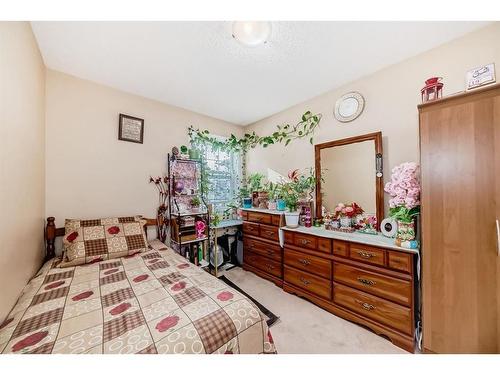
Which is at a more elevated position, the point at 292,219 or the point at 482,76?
the point at 482,76

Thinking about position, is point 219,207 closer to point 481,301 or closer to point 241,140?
point 241,140

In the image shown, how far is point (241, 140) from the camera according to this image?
3.37m

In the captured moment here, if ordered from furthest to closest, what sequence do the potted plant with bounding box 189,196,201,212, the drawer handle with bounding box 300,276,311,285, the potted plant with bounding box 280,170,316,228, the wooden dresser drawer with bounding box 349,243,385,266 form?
the potted plant with bounding box 189,196,201,212 → the potted plant with bounding box 280,170,316,228 → the drawer handle with bounding box 300,276,311,285 → the wooden dresser drawer with bounding box 349,243,385,266

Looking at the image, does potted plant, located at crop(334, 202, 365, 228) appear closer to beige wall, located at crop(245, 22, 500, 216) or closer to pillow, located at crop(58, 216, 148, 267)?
beige wall, located at crop(245, 22, 500, 216)

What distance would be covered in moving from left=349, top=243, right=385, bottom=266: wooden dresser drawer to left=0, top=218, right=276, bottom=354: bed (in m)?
1.07

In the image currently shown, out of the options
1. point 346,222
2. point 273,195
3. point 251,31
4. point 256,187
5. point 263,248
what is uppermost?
point 251,31

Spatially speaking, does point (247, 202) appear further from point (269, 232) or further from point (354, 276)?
point (354, 276)

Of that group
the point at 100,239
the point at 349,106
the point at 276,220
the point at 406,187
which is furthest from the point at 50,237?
the point at 349,106

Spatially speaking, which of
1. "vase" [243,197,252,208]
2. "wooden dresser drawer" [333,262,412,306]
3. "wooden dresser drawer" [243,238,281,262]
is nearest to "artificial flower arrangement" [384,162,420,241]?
"wooden dresser drawer" [333,262,412,306]

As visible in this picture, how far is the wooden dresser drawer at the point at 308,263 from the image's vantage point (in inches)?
71.7

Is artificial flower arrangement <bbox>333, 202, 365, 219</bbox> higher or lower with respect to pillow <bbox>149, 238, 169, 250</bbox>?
higher

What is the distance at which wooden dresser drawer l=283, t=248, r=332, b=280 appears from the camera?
1.82 m

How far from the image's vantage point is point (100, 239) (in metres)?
1.77

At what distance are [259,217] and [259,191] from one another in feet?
1.73
